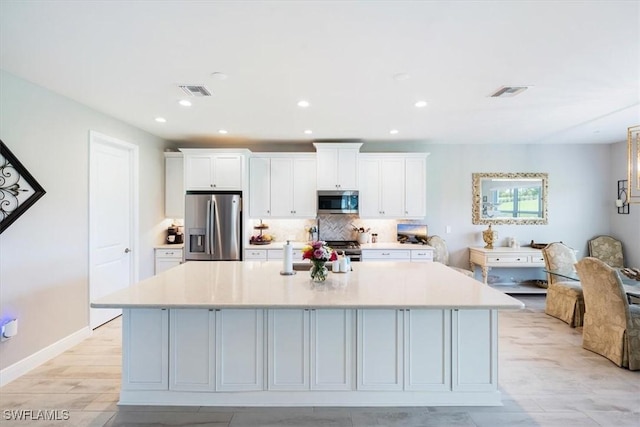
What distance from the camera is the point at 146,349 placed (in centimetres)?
228

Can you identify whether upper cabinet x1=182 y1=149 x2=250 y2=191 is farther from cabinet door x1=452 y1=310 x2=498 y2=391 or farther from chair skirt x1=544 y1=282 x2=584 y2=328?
chair skirt x1=544 y1=282 x2=584 y2=328

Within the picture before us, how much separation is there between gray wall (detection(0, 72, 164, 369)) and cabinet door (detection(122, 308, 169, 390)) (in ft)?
4.06

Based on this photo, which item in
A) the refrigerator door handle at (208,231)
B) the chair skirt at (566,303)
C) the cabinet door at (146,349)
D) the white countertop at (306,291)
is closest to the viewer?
the white countertop at (306,291)

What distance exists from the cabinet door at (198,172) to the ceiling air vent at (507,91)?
391cm

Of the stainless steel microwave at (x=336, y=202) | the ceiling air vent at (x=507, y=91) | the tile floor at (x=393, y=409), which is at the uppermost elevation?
the ceiling air vent at (x=507, y=91)

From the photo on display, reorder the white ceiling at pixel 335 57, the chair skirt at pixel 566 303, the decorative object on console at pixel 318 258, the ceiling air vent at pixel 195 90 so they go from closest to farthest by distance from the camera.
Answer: the white ceiling at pixel 335 57, the decorative object on console at pixel 318 258, the ceiling air vent at pixel 195 90, the chair skirt at pixel 566 303

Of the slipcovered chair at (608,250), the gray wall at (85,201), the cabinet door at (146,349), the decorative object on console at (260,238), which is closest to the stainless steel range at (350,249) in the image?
the decorative object on console at (260,238)

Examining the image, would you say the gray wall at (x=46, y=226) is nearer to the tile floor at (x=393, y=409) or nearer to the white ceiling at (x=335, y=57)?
the white ceiling at (x=335, y=57)

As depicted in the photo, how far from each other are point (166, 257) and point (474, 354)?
4328 millimetres

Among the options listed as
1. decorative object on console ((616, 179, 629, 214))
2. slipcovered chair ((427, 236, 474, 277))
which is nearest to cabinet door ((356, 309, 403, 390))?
slipcovered chair ((427, 236, 474, 277))

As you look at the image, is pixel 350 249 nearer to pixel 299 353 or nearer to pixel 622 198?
pixel 299 353

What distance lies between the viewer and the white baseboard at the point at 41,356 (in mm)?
2615

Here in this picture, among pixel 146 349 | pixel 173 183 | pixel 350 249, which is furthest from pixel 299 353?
pixel 173 183

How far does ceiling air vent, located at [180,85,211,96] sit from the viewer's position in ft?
9.60
